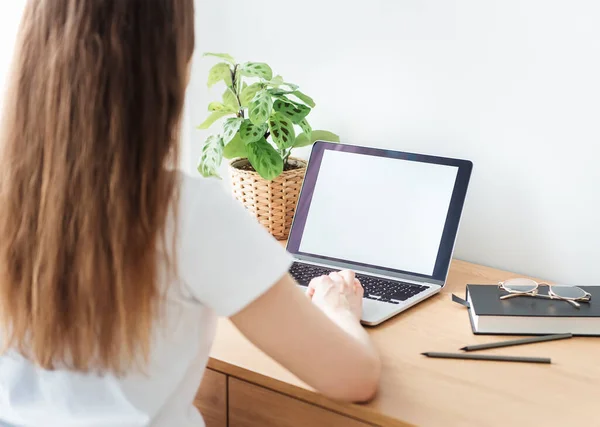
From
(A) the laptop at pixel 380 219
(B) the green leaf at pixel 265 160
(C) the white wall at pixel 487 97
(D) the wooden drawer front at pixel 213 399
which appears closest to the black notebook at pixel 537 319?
(A) the laptop at pixel 380 219

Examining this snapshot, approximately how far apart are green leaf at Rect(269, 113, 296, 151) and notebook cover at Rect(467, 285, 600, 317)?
464mm

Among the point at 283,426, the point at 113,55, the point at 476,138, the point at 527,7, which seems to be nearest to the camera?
the point at 113,55

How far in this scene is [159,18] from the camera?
0.75m

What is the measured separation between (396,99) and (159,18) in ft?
2.53

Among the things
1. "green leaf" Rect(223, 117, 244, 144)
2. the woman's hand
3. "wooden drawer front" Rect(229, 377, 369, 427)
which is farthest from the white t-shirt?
"green leaf" Rect(223, 117, 244, 144)

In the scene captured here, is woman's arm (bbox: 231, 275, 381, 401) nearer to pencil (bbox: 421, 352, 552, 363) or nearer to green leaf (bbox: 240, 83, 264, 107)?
pencil (bbox: 421, 352, 552, 363)

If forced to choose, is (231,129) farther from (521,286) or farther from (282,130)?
(521,286)

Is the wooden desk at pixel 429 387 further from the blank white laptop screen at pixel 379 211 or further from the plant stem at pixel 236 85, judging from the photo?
the plant stem at pixel 236 85

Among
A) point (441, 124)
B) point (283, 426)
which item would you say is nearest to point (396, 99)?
point (441, 124)

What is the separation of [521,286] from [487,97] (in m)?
0.37

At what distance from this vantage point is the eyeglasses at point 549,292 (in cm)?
110

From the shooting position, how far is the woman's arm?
0.80 metres

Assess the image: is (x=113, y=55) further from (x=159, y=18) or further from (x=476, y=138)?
(x=476, y=138)

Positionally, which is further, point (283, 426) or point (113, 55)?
point (283, 426)
